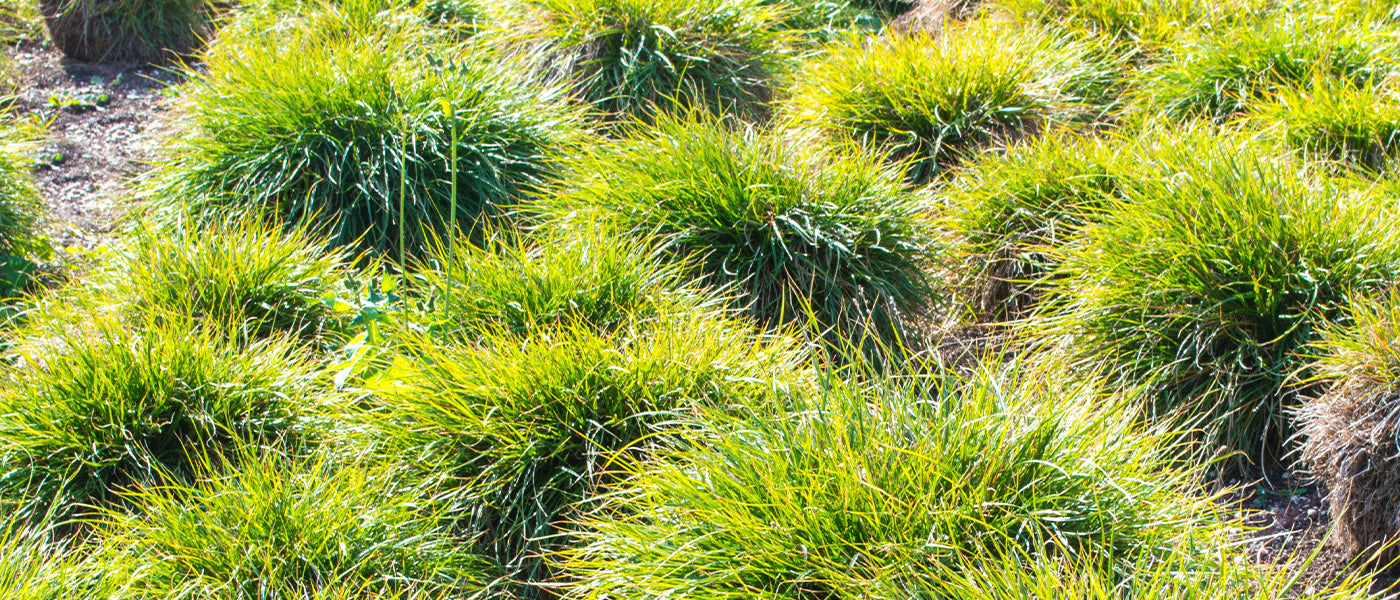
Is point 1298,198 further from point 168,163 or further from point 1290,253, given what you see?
point 168,163

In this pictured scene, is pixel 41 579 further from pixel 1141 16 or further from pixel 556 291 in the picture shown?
pixel 1141 16

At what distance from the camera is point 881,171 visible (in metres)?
4.41

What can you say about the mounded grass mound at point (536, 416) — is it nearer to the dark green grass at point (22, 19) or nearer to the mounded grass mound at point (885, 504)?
the mounded grass mound at point (885, 504)

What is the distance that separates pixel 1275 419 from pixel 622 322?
79.6 inches

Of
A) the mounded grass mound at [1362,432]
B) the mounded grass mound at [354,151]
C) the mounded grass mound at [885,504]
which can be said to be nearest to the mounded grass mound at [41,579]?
the mounded grass mound at [885,504]

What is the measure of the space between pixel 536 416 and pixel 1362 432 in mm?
2183

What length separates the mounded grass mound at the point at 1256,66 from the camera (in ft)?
15.2

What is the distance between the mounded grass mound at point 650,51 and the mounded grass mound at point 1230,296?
2.15 m

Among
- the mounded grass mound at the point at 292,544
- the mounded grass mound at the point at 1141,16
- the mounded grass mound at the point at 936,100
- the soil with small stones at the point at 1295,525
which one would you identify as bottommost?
the soil with small stones at the point at 1295,525

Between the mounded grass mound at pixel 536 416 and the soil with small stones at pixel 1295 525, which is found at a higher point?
the mounded grass mound at pixel 536 416

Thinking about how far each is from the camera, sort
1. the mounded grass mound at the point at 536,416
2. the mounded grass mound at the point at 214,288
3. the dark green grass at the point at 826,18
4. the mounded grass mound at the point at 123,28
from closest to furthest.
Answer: the mounded grass mound at the point at 536,416 < the mounded grass mound at the point at 214,288 < the dark green grass at the point at 826,18 < the mounded grass mound at the point at 123,28

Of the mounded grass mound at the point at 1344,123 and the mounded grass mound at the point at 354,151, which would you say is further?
the mounded grass mound at the point at 354,151

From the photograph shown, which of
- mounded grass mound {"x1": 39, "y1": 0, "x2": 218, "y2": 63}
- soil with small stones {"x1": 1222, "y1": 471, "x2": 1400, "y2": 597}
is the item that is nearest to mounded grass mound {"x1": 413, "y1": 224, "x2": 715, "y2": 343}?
soil with small stones {"x1": 1222, "y1": 471, "x2": 1400, "y2": 597}

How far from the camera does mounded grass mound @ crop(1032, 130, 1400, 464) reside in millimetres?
3342
